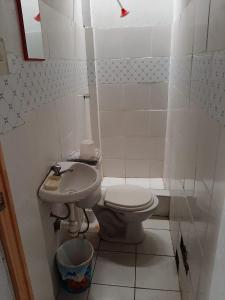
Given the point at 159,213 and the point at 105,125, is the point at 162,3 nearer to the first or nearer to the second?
the point at 105,125

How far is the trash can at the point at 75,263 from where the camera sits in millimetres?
1455

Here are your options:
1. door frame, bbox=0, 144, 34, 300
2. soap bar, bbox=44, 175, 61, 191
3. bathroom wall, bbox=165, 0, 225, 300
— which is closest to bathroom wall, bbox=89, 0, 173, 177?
bathroom wall, bbox=165, 0, 225, 300

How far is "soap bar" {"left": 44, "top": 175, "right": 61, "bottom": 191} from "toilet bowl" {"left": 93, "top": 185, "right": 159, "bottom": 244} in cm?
59

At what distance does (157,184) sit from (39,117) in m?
1.61

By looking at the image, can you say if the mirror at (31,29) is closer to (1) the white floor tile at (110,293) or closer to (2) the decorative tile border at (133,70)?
(2) the decorative tile border at (133,70)

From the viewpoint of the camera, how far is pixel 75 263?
1.63 metres

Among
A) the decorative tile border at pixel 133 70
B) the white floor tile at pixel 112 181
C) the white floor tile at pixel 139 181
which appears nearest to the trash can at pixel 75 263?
the white floor tile at pixel 112 181

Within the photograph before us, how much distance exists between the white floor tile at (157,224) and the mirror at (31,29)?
1.69 metres

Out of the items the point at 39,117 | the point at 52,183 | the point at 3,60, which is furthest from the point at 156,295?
the point at 3,60

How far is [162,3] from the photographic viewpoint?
6.57ft

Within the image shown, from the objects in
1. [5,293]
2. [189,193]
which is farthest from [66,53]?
[5,293]

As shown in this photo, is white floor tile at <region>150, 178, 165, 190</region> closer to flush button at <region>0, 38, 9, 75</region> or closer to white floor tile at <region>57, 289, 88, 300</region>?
white floor tile at <region>57, 289, 88, 300</region>

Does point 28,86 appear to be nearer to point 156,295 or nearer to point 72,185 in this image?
point 72,185

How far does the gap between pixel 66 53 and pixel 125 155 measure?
1.25 m
